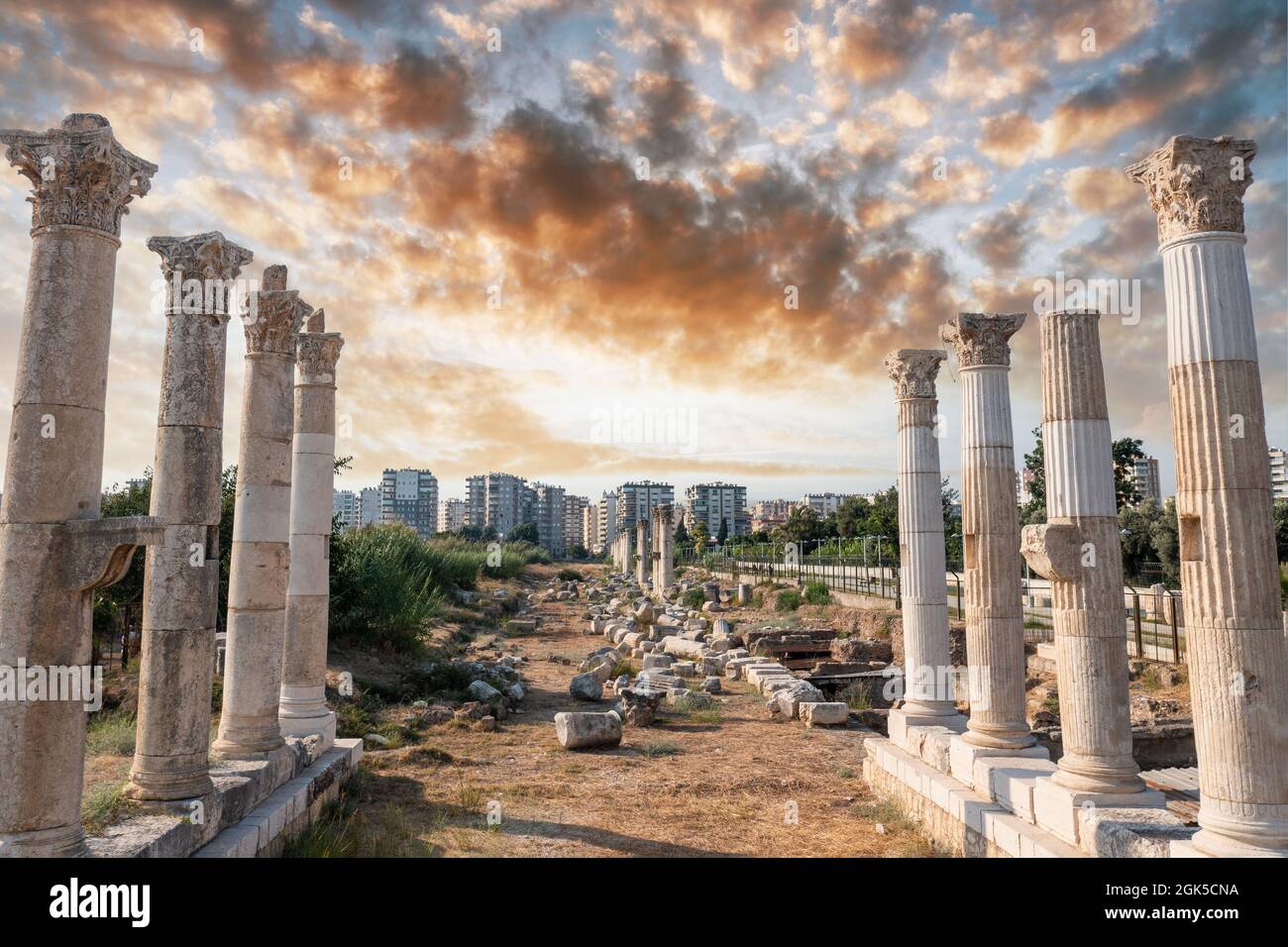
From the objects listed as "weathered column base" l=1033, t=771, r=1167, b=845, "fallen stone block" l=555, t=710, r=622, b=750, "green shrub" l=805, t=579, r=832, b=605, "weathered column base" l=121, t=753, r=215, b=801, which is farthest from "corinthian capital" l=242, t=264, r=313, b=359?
"green shrub" l=805, t=579, r=832, b=605

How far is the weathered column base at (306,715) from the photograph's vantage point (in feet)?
33.8

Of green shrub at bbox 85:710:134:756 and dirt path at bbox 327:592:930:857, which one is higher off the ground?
green shrub at bbox 85:710:134:756

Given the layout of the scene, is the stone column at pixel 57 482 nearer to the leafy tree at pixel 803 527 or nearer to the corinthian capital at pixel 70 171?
the corinthian capital at pixel 70 171

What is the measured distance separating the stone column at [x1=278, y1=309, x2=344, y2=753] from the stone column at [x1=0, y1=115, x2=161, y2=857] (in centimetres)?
477

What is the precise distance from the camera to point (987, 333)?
9.80m

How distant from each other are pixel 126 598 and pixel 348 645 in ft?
16.6

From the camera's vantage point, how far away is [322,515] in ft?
36.9

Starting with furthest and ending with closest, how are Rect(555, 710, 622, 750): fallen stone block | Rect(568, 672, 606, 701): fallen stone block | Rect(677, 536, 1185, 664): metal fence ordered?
1. Rect(677, 536, 1185, 664): metal fence
2. Rect(568, 672, 606, 701): fallen stone block
3. Rect(555, 710, 622, 750): fallen stone block

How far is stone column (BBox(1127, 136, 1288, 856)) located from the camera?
5.61m

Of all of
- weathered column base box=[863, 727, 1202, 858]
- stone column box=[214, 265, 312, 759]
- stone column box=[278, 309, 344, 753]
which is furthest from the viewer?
stone column box=[278, 309, 344, 753]

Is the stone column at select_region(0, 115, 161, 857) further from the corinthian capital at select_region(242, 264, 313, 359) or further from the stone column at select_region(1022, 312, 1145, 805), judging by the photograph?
the stone column at select_region(1022, 312, 1145, 805)

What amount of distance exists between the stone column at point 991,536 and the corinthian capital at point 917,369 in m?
1.19
